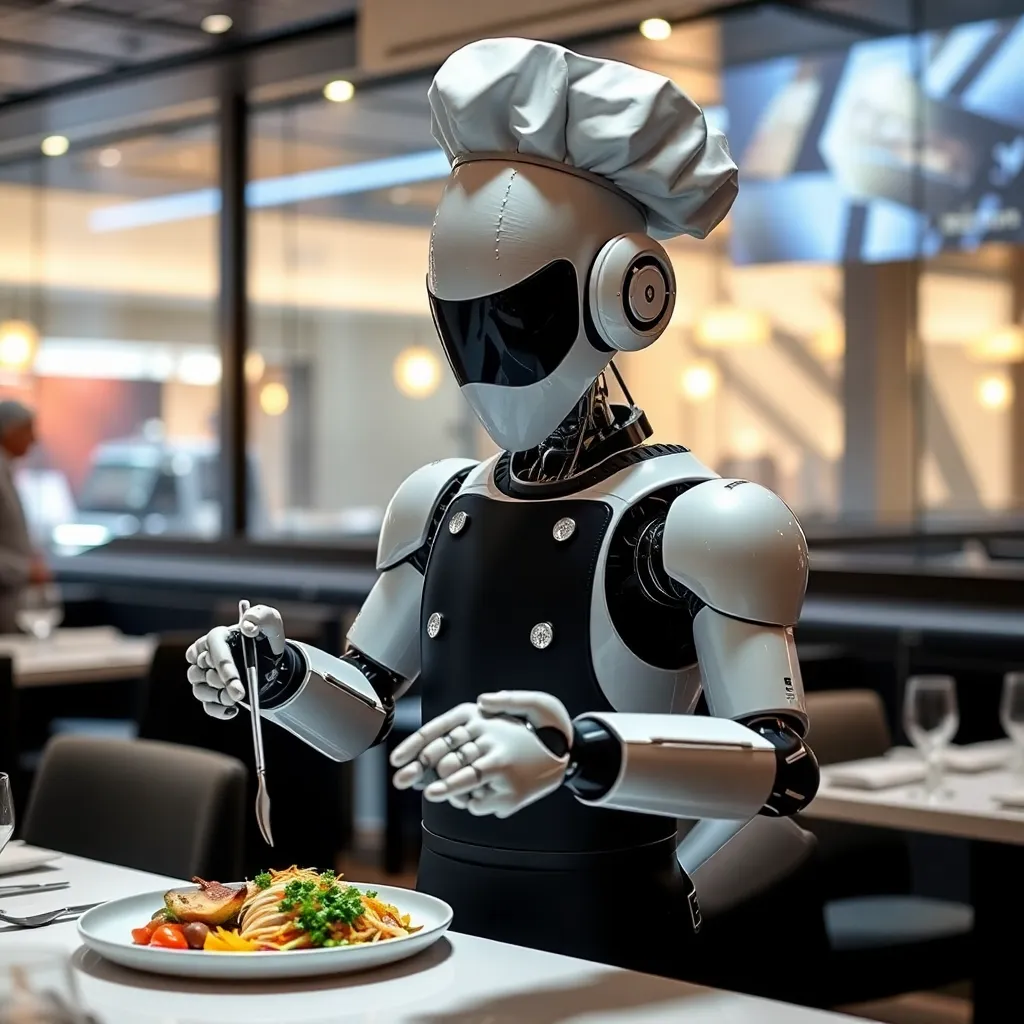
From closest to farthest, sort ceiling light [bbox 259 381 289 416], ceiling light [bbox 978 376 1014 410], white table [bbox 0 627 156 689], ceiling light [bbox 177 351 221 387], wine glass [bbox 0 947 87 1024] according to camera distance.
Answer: wine glass [bbox 0 947 87 1024], white table [bbox 0 627 156 689], ceiling light [bbox 978 376 1014 410], ceiling light [bbox 259 381 289 416], ceiling light [bbox 177 351 221 387]

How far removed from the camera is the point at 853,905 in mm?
3039

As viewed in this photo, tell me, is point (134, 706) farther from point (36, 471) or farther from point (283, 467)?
point (36, 471)

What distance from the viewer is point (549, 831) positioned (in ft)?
5.63

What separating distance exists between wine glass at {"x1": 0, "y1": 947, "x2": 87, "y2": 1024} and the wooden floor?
4.62 feet

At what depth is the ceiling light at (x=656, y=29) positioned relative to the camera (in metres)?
5.41

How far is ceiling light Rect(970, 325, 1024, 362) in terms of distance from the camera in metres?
5.12

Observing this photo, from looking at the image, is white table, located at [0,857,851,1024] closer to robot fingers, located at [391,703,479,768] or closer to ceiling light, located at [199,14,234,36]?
robot fingers, located at [391,703,479,768]

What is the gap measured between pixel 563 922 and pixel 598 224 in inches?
28.3

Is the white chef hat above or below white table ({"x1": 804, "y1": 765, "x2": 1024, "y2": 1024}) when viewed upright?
above

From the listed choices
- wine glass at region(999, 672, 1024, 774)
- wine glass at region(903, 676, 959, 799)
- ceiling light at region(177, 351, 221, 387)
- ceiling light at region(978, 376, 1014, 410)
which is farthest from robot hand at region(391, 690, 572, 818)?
ceiling light at region(177, 351, 221, 387)

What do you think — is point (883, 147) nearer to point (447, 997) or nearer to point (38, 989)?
point (447, 997)

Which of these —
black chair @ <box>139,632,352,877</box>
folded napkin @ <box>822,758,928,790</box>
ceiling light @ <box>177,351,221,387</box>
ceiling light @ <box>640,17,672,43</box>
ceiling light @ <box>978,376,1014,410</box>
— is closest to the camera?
folded napkin @ <box>822,758,928,790</box>

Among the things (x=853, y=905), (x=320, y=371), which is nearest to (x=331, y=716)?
(x=853, y=905)

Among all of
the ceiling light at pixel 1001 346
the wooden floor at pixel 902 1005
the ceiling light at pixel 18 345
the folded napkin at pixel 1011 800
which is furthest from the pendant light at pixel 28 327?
the folded napkin at pixel 1011 800
